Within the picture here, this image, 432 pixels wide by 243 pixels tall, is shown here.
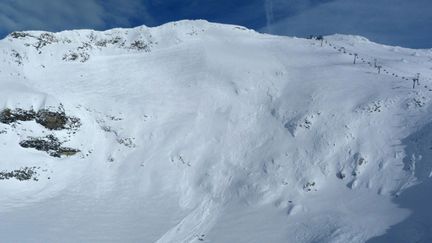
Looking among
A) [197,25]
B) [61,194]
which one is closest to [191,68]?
[197,25]

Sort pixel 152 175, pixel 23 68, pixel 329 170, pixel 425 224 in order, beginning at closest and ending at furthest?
pixel 425 224 → pixel 329 170 → pixel 152 175 → pixel 23 68

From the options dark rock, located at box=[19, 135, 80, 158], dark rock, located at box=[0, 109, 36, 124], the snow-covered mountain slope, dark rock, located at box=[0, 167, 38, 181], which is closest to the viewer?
the snow-covered mountain slope

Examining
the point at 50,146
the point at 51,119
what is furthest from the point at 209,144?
the point at 51,119

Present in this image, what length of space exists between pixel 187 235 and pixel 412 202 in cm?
1236

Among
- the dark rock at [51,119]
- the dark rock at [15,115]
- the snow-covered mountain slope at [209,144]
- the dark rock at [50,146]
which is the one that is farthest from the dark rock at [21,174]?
the dark rock at [15,115]

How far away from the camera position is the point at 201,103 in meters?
40.6

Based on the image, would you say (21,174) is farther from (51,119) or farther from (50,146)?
(51,119)

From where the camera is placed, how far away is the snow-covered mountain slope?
2817 centimetres

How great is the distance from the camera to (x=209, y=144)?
36.6 meters

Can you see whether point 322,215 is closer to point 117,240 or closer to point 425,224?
point 425,224

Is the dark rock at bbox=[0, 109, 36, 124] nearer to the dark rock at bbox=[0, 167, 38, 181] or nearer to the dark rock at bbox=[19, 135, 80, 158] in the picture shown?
the dark rock at bbox=[19, 135, 80, 158]

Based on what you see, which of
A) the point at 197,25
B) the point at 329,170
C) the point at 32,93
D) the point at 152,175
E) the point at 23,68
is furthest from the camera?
the point at 197,25

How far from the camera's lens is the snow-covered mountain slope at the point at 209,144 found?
28172 mm

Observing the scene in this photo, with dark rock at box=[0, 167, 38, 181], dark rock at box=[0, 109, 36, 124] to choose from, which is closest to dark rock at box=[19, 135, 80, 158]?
dark rock at box=[0, 109, 36, 124]
